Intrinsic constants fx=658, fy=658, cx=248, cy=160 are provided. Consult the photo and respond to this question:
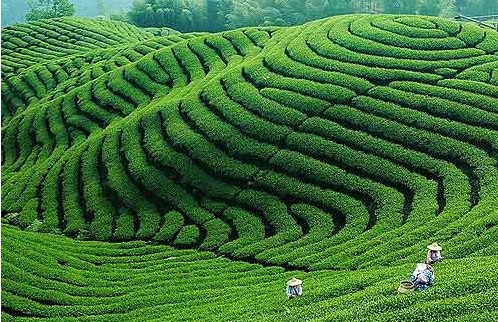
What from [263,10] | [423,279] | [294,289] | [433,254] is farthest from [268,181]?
[263,10]

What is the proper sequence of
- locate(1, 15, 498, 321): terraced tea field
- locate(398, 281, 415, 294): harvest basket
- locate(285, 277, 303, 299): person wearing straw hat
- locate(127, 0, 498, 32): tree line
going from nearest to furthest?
locate(398, 281, 415, 294): harvest basket, locate(285, 277, 303, 299): person wearing straw hat, locate(1, 15, 498, 321): terraced tea field, locate(127, 0, 498, 32): tree line

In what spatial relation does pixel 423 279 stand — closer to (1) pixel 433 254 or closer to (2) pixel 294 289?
(1) pixel 433 254

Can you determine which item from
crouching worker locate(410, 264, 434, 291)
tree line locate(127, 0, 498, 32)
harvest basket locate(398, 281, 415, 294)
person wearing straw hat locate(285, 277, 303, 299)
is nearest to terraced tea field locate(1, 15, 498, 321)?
crouching worker locate(410, 264, 434, 291)

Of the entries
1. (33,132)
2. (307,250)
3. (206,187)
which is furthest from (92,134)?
(307,250)

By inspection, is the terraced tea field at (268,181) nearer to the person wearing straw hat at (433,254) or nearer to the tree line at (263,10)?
the person wearing straw hat at (433,254)

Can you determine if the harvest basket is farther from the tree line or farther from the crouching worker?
Answer: the tree line

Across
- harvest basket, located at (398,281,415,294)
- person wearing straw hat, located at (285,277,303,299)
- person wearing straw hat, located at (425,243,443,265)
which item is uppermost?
harvest basket, located at (398,281,415,294)

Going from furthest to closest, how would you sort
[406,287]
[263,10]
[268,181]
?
[263,10] → [268,181] → [406,287]

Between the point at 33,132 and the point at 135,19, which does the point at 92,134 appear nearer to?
the point at 33,132
